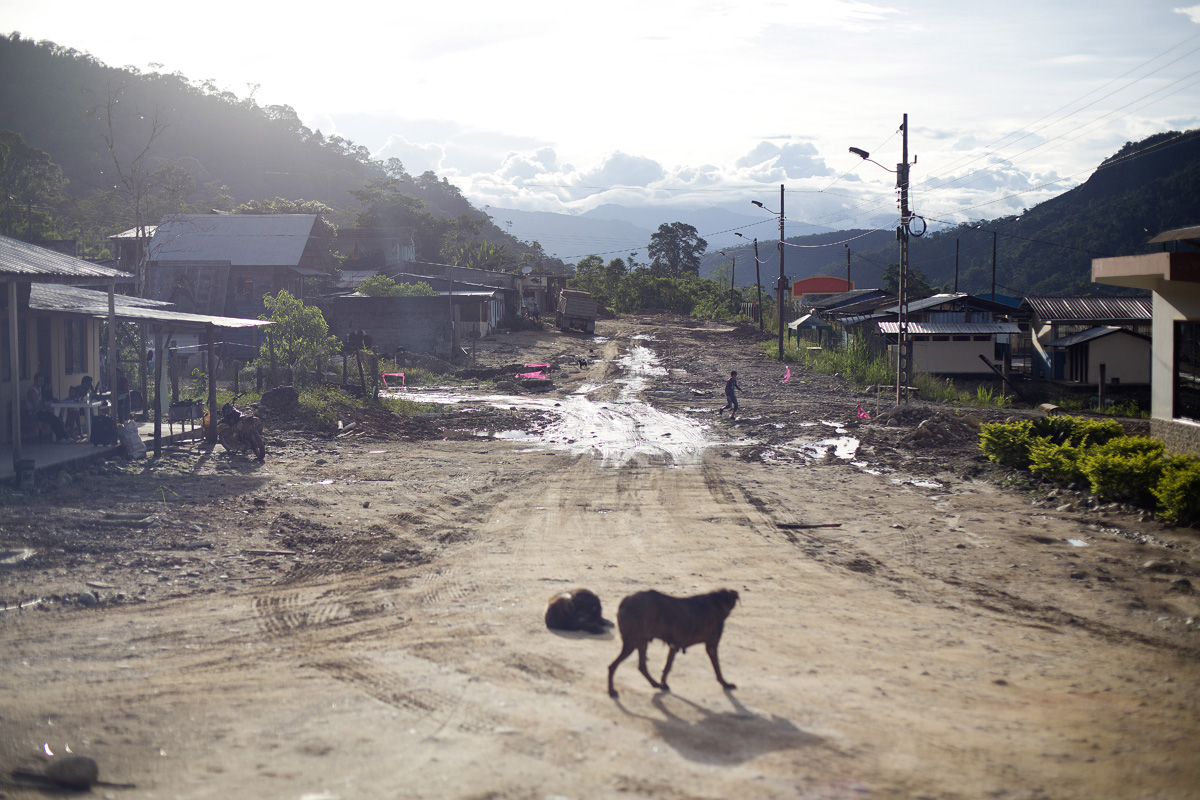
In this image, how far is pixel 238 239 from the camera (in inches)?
1678

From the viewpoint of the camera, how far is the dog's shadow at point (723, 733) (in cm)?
458

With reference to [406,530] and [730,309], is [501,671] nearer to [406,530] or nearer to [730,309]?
[406,530]

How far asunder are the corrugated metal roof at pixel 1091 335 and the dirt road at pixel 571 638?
23142 mm

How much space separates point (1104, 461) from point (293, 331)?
67.3 ft

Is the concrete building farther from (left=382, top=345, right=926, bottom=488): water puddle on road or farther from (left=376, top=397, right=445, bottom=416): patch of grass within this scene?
(left=376, top=397, right=445, bottom=416): patch of grass

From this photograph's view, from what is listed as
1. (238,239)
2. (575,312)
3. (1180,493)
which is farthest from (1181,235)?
(238,239)

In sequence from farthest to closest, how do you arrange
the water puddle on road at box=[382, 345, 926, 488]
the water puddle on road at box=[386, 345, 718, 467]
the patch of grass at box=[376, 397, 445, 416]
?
1. the patch of grass at box=[376, 397, 445, 416]
2. the water puddle on road at box=[386, 345, 718, 467]
3. the water puddle on road at box=[382, 345, 926, 488]

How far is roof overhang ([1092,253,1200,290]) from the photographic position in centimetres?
1206

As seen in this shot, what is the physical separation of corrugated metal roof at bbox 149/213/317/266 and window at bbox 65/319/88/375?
2468 cm

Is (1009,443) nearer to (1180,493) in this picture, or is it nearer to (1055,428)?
(1055,428)

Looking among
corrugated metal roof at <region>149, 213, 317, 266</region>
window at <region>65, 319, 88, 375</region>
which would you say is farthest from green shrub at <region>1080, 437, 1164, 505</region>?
corrugated metal roof at <region>149, 213, 317, 266</region>

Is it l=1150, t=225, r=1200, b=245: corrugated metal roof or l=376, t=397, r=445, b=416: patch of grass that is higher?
l=1150, t=225, r=1200, b=245: corrugated metal roof

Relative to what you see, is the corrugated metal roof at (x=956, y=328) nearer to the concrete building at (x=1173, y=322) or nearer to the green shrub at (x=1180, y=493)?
the concrete building at (x=1173, y=322)

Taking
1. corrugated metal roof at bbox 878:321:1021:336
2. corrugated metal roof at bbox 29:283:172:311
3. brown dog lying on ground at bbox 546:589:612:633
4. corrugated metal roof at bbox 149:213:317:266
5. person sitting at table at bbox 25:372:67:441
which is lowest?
brown dog lying on ground at bbox 546:589:612:633
